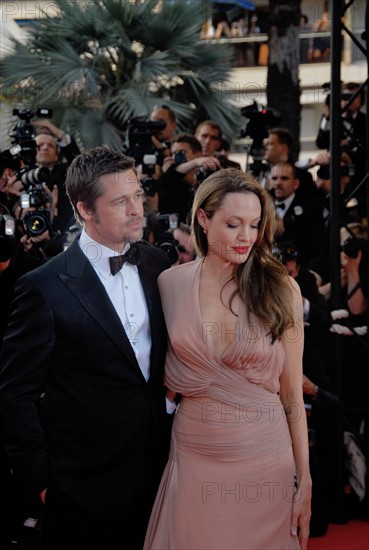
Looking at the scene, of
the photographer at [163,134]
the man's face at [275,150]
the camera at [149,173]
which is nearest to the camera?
the camera at [149,173]

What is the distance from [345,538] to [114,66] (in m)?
7.44

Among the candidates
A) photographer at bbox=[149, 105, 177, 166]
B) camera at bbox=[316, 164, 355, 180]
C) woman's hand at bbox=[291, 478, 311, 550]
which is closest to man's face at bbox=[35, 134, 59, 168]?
photographer at bbox=[149, 105, 177, 166]

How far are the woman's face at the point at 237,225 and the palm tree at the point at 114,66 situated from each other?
7446 mm

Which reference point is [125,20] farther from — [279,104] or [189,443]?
[189,443]

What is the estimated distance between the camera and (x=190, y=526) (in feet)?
8.77

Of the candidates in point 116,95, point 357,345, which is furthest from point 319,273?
point 116,95

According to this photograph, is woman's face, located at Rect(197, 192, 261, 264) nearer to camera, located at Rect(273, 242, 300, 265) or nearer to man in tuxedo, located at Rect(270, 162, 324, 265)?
camera, located at Rect(273, 242, 300, 265)

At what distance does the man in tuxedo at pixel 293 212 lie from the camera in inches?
228

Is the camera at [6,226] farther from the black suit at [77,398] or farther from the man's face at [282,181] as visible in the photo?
the man's face at [282,181]

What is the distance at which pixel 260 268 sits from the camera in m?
2.78

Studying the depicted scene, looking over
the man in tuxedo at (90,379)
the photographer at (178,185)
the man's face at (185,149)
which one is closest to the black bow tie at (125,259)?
the man in tuxedo at (90,379)

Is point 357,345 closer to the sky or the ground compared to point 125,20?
closer to the ground

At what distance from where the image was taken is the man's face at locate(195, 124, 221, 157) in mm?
6703

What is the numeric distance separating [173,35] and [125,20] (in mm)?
613
